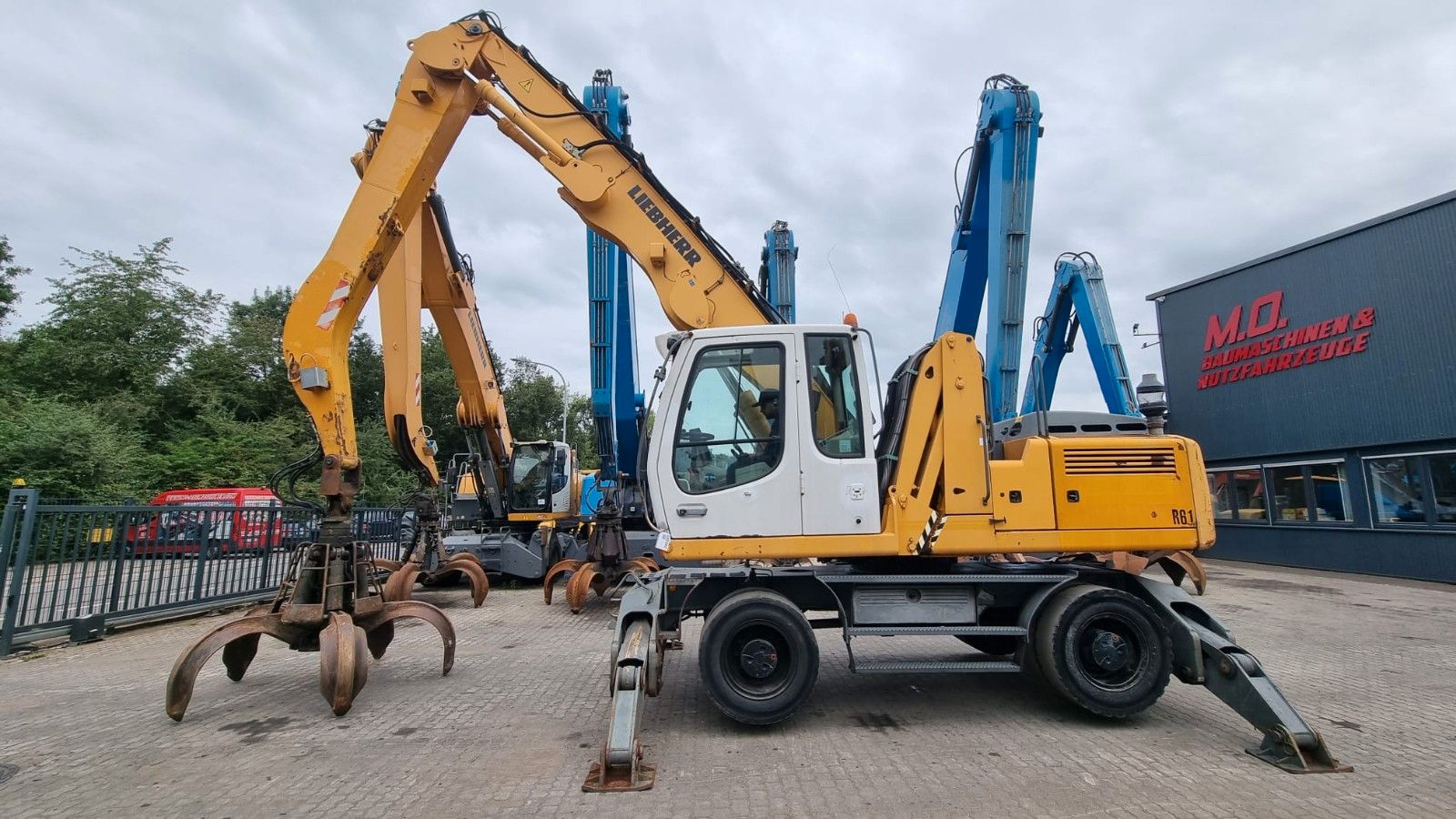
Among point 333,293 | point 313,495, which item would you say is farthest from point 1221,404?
point 313,495

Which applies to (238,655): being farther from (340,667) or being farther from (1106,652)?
(1106,652)

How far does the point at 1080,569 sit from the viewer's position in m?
4.91

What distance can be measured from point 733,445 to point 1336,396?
14.9 meters

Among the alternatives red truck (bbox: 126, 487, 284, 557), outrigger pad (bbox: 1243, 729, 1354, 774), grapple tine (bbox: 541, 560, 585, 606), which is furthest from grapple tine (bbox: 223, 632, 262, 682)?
outrigger pad (bbox: 1243, 729, 1354, 774)

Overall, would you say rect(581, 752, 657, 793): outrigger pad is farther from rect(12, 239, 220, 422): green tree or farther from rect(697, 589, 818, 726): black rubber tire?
rect(12, 239, 220, 422): green tree

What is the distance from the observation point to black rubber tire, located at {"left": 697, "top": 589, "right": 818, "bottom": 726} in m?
4.36

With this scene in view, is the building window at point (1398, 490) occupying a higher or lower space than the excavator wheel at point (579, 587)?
higher

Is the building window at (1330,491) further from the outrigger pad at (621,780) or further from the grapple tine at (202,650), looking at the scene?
the grapple tine at (202,650)

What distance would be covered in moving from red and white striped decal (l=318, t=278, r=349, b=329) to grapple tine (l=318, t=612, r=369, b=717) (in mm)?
2627

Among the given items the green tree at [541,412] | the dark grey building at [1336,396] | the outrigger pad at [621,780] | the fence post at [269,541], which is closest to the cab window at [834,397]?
the outrigger pad at [621,780]

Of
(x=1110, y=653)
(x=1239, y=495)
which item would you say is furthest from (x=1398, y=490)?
(x=1110, y=653)

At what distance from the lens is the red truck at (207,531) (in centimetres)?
791

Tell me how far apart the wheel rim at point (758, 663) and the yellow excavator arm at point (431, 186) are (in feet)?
9.40

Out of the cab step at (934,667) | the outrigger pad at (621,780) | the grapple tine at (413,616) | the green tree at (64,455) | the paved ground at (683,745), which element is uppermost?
the green tree at (64,455)
